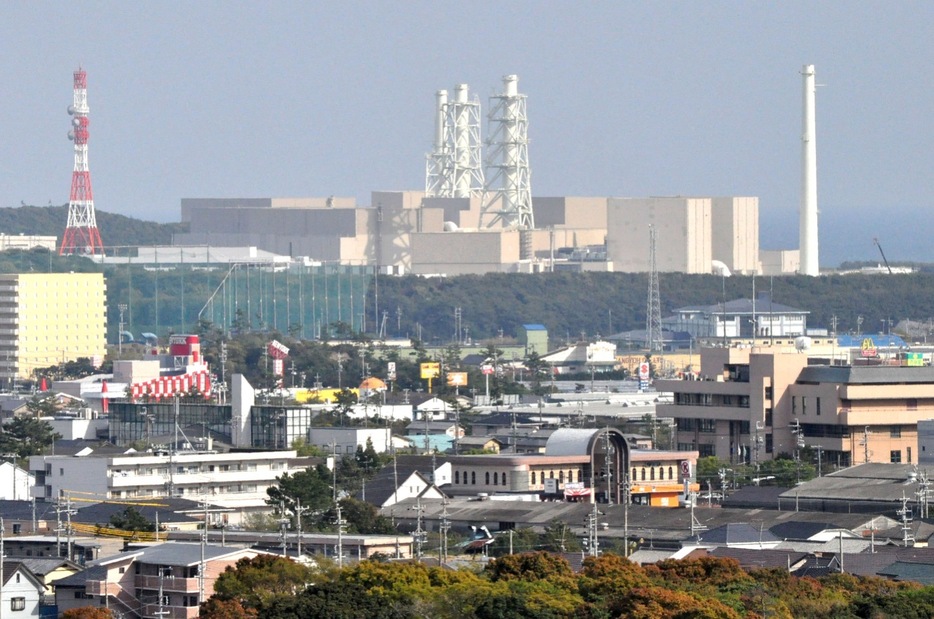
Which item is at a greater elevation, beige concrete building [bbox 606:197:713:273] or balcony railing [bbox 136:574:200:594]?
beige concrete building [bbox 606:197:713:273]

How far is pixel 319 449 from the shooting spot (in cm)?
6138

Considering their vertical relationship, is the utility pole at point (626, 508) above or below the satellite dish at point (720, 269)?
below

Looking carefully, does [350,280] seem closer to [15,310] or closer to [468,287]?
[468,287]

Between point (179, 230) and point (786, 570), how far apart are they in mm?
136034

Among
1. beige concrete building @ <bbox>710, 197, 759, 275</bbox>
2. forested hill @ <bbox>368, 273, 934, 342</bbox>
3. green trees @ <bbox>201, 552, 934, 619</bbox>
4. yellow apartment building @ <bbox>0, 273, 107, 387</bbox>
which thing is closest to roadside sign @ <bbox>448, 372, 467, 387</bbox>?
yellow apartment building @ <bbox>0, 273, 107, 387</bbox>

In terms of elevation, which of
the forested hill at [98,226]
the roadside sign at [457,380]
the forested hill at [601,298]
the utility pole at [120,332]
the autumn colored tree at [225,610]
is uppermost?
the forested hill at [98,226]

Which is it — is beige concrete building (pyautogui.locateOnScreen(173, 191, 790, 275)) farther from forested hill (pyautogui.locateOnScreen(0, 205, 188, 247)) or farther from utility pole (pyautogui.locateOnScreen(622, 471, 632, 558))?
utility pole (pyautogui.locateOnScreen(622, 471, 632, 558))

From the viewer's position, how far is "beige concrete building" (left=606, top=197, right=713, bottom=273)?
453 ft

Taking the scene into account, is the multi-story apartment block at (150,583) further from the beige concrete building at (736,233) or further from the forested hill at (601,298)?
the beige concrete building at (736,233)

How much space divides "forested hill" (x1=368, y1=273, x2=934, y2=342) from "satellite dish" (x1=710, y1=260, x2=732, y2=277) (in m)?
0.59

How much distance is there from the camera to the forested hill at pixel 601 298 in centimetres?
13412

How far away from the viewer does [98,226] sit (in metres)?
179

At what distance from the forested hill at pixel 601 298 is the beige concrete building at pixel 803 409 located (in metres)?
68.0

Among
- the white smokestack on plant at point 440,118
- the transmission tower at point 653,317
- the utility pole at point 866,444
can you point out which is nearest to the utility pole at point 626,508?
the utility pole at point 866,444
